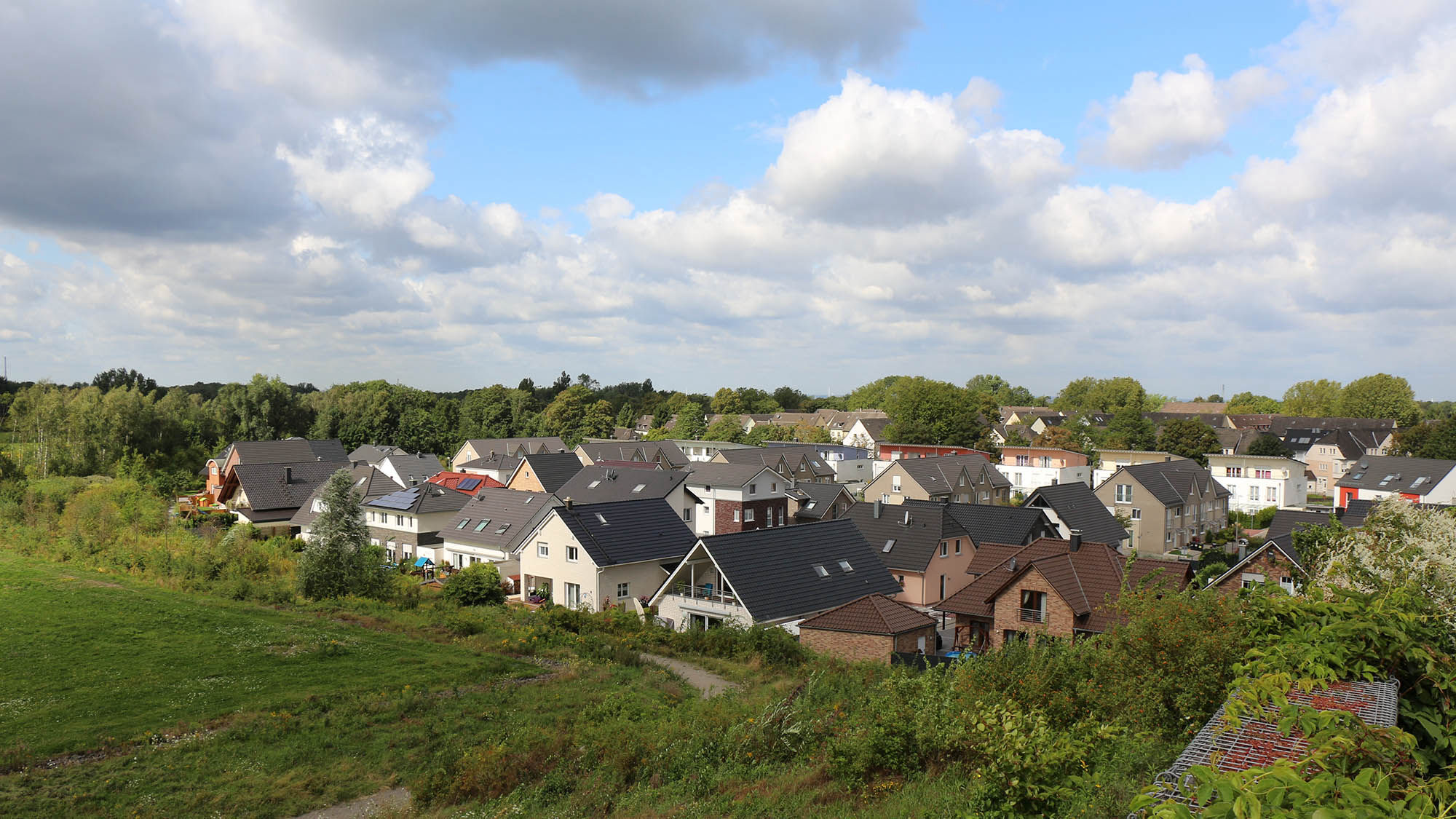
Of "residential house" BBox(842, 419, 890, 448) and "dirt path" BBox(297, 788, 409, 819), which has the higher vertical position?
"residential house" BBox(842, 419, 890, 448)

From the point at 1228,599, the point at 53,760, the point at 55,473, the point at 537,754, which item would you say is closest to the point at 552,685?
the point at 537,754

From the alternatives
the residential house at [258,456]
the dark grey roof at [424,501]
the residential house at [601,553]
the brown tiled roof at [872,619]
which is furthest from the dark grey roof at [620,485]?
the residential house at [258,456]

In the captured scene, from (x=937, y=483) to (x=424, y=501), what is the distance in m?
36.2

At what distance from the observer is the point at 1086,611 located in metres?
23.9

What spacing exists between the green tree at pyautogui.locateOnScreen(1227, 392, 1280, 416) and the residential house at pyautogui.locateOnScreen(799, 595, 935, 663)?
145m

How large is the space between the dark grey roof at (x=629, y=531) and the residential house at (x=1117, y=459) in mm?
54404

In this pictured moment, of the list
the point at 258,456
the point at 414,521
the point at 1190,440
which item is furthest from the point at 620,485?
the point at 1190,440

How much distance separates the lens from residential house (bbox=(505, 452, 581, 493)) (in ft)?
170

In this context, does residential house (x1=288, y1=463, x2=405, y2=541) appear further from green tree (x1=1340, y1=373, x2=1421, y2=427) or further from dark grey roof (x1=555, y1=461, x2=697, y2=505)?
green tree (x1=1340, y1=373, x2=1421, y2=427)

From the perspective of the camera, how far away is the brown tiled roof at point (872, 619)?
2183 centimetres

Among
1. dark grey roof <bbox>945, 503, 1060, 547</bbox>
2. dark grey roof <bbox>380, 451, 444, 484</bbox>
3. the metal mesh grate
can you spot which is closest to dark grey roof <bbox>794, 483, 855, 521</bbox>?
dark grey roof <bbox>945, 503, 1060, 547</bbox>

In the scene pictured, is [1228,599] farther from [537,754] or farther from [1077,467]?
[1077,467]

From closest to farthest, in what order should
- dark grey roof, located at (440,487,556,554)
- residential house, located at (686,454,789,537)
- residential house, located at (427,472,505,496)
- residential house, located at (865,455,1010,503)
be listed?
dark grey roof, located at (440,487,556,554) → residential house, located at (686,454,789,537) → residential house, located at (427,472,505,496) → residential house, located at (865,455,1010,503)

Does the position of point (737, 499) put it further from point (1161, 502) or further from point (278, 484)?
point (278, 484)
